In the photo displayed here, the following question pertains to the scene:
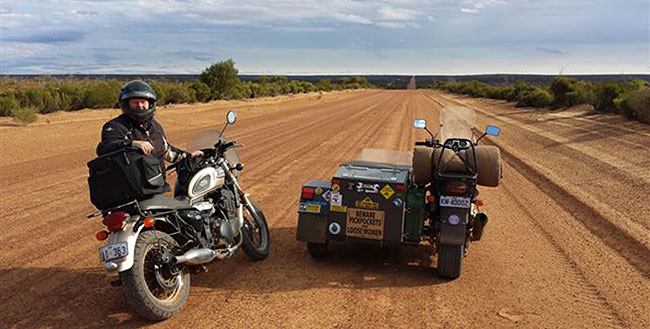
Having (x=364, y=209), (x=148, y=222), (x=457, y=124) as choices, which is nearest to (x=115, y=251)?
(x=148, y=222)

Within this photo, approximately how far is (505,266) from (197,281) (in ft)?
11.0

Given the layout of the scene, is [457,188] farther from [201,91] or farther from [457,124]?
[201,91]

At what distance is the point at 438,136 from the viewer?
253 inches

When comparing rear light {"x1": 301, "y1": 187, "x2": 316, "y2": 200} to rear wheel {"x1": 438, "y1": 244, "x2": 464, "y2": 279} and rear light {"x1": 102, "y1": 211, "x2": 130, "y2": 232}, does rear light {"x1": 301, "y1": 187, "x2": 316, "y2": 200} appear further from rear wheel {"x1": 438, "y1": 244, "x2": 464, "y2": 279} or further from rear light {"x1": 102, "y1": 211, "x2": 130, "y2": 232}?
rear light {"x1": 102, "y1": 211, "x2": 130, "y2": 232}

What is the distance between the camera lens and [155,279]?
Result: 172 inches

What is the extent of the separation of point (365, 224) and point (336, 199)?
0.40 metres

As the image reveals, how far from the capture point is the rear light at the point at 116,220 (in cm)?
400

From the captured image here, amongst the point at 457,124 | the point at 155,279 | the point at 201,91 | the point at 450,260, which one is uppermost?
the point at 457,124

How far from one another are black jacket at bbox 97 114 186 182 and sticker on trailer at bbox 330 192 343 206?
1.57 meters

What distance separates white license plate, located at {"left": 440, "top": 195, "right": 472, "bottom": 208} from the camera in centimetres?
539

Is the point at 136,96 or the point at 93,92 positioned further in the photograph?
the point at 93,92

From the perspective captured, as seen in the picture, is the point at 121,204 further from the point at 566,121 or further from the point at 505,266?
the point at 566,121

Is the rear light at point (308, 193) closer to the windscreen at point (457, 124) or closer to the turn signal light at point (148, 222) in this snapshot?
the windscreen at point (457, 124)

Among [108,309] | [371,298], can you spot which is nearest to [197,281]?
[108,309]
